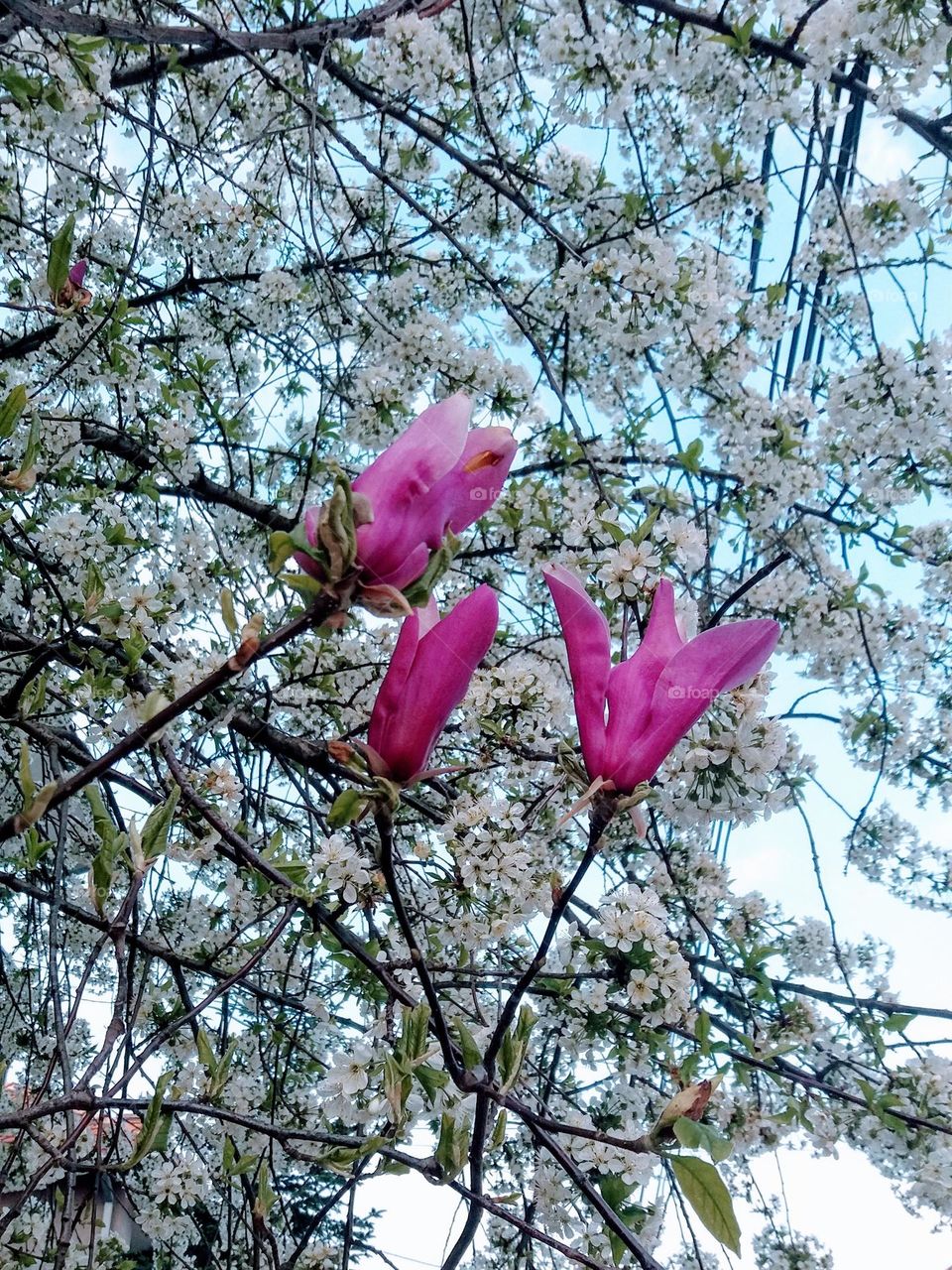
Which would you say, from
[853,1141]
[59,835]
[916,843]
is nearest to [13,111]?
[59,835]

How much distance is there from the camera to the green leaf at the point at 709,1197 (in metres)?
0.56

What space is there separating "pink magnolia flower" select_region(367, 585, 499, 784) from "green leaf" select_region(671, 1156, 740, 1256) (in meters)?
0.30

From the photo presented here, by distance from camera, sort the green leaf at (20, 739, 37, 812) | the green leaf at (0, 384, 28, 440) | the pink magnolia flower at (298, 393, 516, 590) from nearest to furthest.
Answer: the pink magnolia flower at (298, 393, 516, 590), the green leaf at (20, 739, 37, 812), the green leaf at (0, 384, 28, 440)

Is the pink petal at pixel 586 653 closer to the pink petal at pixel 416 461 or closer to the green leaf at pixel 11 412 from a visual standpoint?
the pink petal at pixel 416 461

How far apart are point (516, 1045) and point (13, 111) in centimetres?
241

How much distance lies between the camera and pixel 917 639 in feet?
10.8

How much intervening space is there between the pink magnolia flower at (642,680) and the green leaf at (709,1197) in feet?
0.75

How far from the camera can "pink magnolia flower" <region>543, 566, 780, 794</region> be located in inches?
22.9

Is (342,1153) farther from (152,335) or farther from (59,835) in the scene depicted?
(152,335)

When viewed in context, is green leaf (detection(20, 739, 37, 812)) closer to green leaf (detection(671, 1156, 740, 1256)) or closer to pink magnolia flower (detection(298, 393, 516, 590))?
pink magnolia flower (detection(298, 393, 516, 590))

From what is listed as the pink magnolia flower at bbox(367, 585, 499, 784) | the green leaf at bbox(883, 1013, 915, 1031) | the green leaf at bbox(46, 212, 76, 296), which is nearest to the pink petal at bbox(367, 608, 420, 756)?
the pink magnolia flower at bbox(367, 585, 499, 784)

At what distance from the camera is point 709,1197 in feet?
1.86

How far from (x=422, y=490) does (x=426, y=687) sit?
117 mm

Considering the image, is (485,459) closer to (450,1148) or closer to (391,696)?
(391,696)
